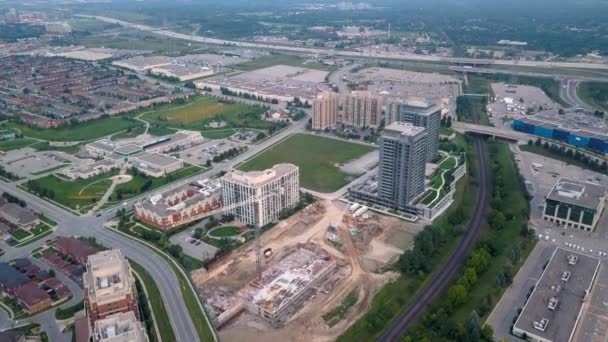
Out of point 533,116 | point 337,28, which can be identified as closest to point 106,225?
point 533,116

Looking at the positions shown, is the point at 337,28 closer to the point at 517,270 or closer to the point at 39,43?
the point at 39,43

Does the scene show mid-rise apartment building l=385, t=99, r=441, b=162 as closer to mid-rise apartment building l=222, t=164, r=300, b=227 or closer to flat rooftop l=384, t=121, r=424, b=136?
flat rooftop l=384, t=121, r=424, b=136

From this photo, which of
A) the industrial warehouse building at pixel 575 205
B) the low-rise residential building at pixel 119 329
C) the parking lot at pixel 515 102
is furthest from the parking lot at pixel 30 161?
the parking lot at pixel 515 102

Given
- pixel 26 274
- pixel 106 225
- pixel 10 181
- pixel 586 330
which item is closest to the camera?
pixel 586 330

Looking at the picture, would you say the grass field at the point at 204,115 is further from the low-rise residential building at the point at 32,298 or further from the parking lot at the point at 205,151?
the low-rise residential building at the point at 32,298

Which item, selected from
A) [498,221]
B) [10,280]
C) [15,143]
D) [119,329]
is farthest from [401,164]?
[15,143]

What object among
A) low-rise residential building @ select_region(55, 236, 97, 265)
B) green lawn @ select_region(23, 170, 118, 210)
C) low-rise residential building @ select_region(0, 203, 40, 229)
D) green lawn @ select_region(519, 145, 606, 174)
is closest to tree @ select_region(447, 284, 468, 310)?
low-rise residential building @ select_region(55, 236, 97, 265)

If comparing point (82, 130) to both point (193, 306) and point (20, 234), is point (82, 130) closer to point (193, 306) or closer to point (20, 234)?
point (20, 234)
